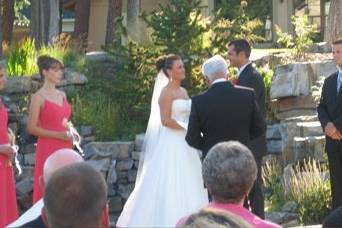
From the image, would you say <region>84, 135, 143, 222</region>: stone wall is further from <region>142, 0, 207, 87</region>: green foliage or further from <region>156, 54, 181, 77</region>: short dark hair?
<region>156, 54, 181, 77</region>: short dark hair

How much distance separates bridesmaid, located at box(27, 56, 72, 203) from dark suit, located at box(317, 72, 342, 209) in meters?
2.44

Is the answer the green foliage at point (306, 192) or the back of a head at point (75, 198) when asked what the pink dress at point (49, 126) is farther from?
the back of a head at point (75, 198)

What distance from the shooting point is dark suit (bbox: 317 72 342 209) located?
8.71 m

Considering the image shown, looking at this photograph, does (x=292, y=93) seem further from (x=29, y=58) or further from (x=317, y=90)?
(x=29, y=58)

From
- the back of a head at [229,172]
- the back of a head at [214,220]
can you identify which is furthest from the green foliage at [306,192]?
the back of a head at [214,220]

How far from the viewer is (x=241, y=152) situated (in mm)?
4426

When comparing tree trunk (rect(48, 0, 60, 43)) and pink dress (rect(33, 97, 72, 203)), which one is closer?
pink dress (rect(33, 97, 72, 203))

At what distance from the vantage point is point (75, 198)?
3209mm

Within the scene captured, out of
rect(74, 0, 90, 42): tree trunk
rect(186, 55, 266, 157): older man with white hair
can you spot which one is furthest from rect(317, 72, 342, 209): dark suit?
rect(74, 0, 90, 42): tree trunk

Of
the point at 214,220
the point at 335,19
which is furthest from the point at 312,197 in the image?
the point at 335,19

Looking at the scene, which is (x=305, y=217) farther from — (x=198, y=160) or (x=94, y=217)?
(x=94, y=217)

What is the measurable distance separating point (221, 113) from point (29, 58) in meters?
7.06

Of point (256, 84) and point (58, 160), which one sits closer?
point (58, 160)

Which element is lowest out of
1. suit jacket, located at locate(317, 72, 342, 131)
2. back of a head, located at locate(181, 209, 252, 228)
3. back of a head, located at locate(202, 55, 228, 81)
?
back of a head, located at locate(181, 209, 252, 228)
